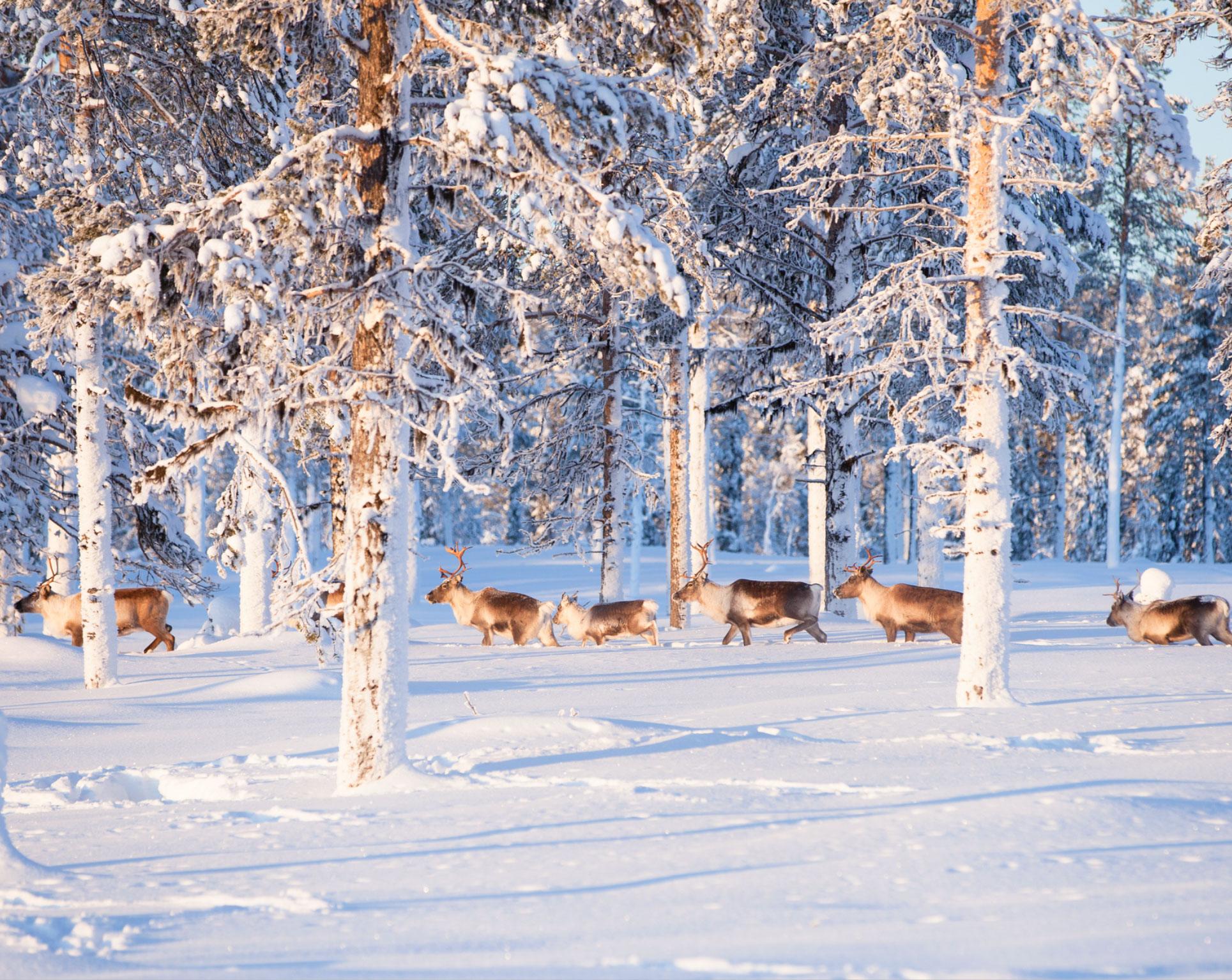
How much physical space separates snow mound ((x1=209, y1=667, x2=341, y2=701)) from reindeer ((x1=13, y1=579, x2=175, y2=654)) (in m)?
4.91

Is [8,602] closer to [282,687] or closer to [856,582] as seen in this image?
[282,687]

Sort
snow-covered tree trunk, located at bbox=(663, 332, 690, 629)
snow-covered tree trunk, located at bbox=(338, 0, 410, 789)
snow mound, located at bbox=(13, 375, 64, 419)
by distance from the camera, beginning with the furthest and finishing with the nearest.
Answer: snow-covered tree trunk, located at bbox=(663, 332, 690, 629) < snow mound, located at bbox=(13, 375, 64, 419) < snow-covered tree trunk, located at bbox=(338, 0, 410, 789)

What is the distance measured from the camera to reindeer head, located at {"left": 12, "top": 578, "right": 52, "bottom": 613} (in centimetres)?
1903

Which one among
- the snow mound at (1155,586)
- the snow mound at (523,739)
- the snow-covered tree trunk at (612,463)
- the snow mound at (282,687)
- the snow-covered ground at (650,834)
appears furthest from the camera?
the snow mound at (1155,586)

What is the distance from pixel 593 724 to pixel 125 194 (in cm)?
916

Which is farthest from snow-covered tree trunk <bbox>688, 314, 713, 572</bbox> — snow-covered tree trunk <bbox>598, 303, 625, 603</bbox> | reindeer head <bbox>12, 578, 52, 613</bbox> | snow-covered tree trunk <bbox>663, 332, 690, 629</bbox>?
reindeer head <bbox>12, 578, 52, 613</bbox>

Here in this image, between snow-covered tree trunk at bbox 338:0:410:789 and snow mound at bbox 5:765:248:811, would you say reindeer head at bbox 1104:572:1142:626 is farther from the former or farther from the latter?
snow mound at bbox 5:765:248:811

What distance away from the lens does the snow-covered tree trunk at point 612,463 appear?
19172 millimetres

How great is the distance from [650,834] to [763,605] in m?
10.9

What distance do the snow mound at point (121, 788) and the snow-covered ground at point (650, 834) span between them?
0.03 meters

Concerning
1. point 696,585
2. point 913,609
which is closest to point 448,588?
point 696,585

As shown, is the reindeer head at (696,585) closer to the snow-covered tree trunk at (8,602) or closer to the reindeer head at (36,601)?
the reindeer head at (36,601)

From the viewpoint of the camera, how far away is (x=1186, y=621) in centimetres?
1600

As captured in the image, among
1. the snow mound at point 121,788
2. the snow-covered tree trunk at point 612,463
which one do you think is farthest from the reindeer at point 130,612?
the snow mound at point 121,788
